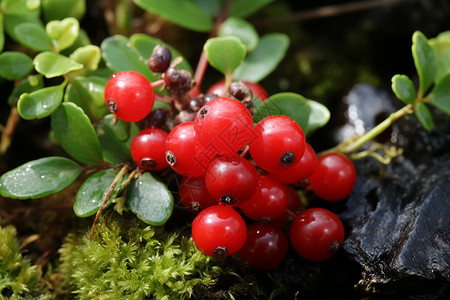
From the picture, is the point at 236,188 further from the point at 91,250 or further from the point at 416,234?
the point at 416,234

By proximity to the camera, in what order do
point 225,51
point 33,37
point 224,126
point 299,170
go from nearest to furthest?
1. point 224,126
2. point 299,170
3. point 225,51
4. point 33,37

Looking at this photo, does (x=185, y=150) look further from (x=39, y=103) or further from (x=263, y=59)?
(x=263, y=59)

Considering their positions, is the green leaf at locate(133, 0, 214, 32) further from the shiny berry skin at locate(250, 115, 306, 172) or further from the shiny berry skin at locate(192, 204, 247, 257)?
the shiny berry skin at locate(192, 204, 247, 257)

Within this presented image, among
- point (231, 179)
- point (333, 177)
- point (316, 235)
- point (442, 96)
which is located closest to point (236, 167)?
point (231, 179)

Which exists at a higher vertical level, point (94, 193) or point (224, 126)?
point (224, 126)

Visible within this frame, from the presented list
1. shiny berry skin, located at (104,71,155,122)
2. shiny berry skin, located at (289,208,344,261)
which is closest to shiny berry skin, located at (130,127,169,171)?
shiny berry skin, located at (104,71,155,122)

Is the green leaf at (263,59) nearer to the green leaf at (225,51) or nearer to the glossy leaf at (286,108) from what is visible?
the green leaf at (225,51)
